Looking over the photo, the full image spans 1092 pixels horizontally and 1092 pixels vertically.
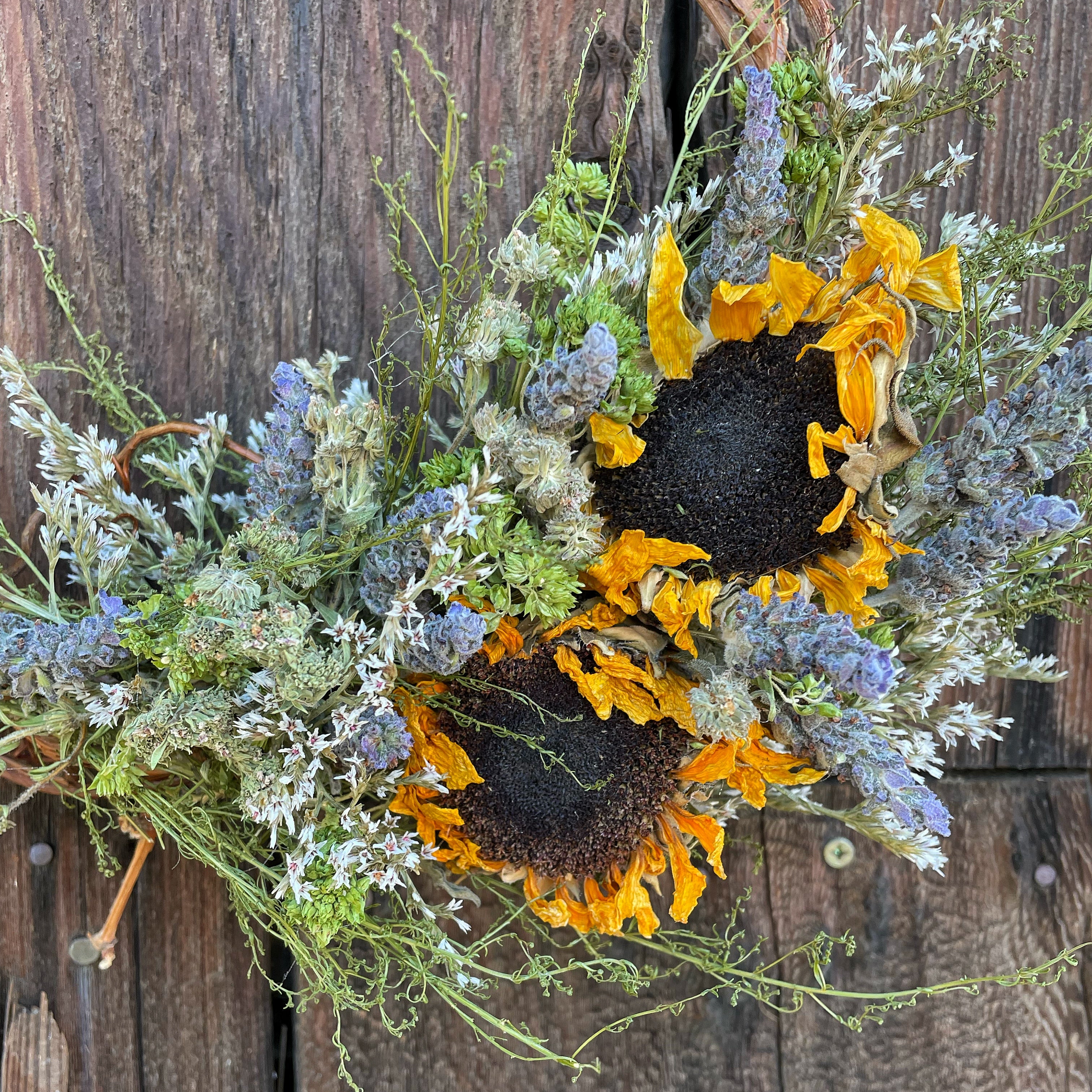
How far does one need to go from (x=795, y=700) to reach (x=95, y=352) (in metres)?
0.81

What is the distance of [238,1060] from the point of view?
1097 mm

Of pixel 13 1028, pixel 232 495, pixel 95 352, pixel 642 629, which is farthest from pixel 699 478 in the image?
pixel 13 1028

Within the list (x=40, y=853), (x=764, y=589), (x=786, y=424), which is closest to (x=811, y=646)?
(x=764, y=589)

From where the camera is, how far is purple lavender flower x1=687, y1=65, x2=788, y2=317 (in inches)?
28.5

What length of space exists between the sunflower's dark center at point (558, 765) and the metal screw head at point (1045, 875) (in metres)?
0.60

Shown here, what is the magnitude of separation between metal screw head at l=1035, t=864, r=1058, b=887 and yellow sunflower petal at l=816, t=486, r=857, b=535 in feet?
2.20

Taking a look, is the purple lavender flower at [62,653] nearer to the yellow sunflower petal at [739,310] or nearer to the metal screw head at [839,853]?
the yellow sunflower petal at [739,310]

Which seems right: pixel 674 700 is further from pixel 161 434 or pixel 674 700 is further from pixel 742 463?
pixel 161 434

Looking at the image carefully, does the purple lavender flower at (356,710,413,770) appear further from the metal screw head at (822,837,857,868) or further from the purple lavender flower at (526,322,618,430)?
the metal screw head at (822,837,857,868)

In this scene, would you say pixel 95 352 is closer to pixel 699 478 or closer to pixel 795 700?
pixel 699 478

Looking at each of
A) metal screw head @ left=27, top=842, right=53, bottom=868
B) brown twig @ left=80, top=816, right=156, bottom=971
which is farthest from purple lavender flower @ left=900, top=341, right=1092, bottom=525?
metal screw head @ left=27, top=842, right=53, bottom=868

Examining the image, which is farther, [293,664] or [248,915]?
[248,915]

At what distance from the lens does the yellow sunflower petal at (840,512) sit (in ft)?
2.47

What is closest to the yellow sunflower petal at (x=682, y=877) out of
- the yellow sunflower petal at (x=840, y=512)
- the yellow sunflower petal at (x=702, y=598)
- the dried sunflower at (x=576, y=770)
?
the dried sunflower at (x=576, y=770)
